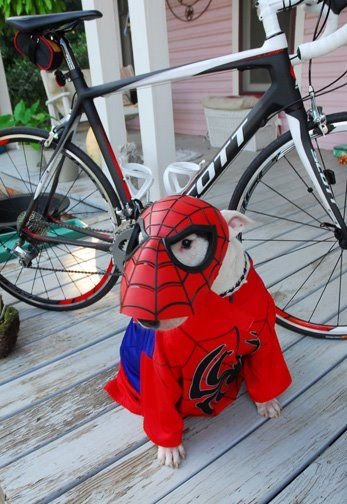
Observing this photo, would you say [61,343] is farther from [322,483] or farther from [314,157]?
[314,157]

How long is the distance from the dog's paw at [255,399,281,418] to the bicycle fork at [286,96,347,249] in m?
0.54

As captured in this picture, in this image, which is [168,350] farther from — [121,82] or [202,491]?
[121,82]

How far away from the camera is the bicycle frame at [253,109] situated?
1.26 metres

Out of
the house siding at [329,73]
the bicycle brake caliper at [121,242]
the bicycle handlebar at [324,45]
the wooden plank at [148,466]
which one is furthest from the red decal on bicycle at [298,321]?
the house siding at [329,73]

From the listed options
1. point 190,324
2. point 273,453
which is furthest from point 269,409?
point 190,324

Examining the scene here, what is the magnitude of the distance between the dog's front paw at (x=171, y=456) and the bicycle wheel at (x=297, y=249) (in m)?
0.62

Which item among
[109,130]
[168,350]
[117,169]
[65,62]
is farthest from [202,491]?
[109,130]

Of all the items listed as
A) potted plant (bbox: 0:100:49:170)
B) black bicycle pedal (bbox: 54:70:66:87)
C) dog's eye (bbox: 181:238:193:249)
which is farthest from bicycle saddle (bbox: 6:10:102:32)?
potted plant (bbox: 0:100:49:170)

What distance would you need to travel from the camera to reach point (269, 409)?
122 cm

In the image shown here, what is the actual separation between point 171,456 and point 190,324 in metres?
0.41

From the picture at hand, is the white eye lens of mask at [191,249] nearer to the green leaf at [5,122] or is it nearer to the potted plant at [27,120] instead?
the potted plant at [27,120]

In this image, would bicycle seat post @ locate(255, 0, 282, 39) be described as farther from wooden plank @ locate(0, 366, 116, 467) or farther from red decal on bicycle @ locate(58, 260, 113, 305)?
wooden plank @ locate(0, 366, 116, 467)

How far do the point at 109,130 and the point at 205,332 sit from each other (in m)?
1.92

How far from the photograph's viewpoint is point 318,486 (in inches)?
40.4
